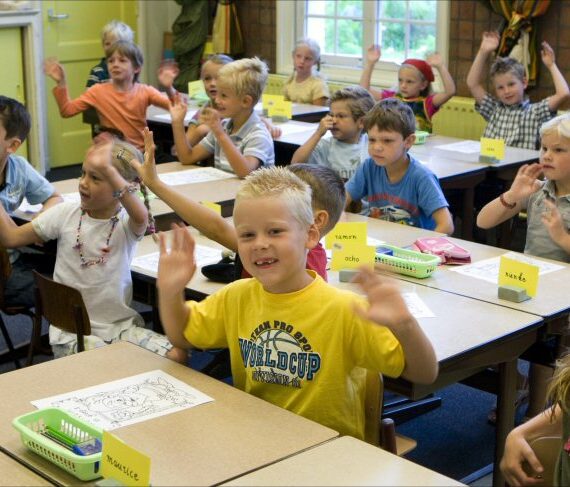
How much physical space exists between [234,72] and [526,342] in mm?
2261

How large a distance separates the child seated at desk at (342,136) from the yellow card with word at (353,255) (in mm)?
1443

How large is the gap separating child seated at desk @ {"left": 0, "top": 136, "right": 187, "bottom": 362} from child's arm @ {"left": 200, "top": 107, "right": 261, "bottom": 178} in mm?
1081

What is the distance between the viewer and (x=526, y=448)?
2068 mm

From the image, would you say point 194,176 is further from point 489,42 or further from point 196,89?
point 196,89

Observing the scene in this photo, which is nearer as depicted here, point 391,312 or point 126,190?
point 391,312

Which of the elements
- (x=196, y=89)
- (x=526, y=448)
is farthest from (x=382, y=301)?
(x=196, y=89)

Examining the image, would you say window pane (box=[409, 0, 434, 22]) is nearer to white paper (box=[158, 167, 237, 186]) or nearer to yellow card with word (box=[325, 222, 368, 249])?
white paper (box=[158, 167, 237, 186])

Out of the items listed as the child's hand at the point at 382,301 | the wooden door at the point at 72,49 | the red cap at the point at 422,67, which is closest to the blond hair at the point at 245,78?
the red cap at the point at 422,67

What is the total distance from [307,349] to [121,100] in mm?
3815

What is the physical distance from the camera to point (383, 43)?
7.43 meters

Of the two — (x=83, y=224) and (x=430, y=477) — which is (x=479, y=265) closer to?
(x=83, y=224)

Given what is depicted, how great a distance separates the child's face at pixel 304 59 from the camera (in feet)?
22.4

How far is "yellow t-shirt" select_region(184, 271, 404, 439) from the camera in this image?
6.90 feet

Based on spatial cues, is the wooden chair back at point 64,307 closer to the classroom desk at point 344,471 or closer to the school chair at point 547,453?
the classroom desk at point 344,471
